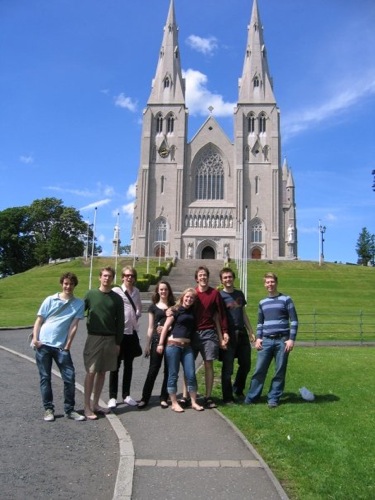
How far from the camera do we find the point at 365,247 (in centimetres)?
8562

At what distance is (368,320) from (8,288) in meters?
26.9

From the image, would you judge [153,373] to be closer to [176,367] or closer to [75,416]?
[176,367]

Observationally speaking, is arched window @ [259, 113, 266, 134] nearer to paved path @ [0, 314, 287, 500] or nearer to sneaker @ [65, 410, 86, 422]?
paved path @ [0, 314, 287, 500]

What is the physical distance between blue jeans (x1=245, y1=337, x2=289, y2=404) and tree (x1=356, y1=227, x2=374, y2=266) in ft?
276

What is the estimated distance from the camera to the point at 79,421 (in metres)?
6.03

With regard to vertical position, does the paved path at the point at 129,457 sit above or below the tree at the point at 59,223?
below

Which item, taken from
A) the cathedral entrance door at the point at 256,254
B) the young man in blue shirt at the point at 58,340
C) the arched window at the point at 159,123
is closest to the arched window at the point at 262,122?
the arched window at the point at 159,123

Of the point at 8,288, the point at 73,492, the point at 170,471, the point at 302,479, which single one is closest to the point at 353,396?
the point at 302,479

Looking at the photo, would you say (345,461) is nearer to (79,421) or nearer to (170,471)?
(170,471)

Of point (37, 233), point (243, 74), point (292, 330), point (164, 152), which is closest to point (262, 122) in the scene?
point (243, 74)

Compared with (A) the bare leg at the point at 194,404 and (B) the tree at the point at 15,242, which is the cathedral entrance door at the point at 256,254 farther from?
(A) the bare leg at the point at 194,404

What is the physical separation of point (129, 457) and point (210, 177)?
6289 centimetres

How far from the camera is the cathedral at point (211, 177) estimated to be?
6262cm

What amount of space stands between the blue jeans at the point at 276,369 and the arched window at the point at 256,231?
5681 centimetres
